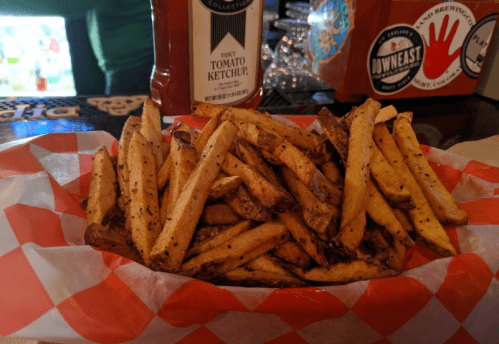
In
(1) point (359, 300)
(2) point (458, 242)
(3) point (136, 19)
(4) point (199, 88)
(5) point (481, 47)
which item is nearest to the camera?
(1) point (359, 300)

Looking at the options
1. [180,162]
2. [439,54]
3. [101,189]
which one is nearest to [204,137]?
[180,162]

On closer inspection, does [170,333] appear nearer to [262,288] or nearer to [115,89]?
[262,288]

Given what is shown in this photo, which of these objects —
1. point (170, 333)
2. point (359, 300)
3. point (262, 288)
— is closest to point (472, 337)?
point (359, 300)

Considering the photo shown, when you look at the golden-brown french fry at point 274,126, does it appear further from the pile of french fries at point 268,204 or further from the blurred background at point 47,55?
the blurred background at point 47,55

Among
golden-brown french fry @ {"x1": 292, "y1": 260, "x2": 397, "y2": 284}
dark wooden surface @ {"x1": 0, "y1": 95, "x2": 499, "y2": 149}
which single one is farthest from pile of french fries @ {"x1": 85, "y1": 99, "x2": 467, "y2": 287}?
dark wooden surface @ {"x1": 0, "y1": 95, "x2": 499, "y2": 149}

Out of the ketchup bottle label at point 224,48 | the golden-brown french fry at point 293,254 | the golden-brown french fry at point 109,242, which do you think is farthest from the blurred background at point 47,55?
the golden-brown french fry at point 293,254

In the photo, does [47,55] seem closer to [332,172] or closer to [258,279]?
[332,172]

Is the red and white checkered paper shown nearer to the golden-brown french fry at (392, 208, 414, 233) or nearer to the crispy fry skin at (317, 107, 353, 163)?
the golden-brown french fry at (392, 208, 414, 233)
